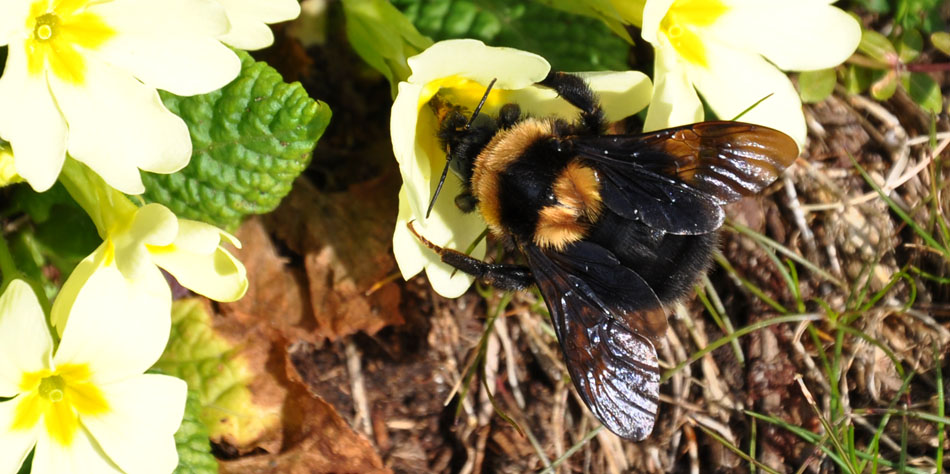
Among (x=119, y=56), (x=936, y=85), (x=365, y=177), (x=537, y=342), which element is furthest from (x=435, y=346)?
(x=936, y=85)

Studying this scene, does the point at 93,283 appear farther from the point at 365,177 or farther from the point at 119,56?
the point at 365,177

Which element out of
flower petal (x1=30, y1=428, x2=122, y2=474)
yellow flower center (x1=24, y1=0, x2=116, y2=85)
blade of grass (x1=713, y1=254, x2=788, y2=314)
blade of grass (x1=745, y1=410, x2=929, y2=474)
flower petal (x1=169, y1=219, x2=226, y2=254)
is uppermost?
yellow flower center (x1=24, y1=0, x2=116, y2=85)

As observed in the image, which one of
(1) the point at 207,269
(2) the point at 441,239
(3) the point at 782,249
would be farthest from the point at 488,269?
(3) the point at 782,249

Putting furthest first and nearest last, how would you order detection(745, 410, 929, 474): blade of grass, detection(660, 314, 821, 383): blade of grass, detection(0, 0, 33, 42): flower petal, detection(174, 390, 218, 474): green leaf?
1. detection(660, 314, 821, 383): blade of grass
2. detection(745, 410, 929, 474): blade of grass
3. detection(174, 390, 218, 474): green leaf
4. detection(0, 0, 33, 42): flower petal

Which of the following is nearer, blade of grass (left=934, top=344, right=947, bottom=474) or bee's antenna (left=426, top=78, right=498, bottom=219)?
bee's antenna (left=426, top=78, right=498, bottom=219)

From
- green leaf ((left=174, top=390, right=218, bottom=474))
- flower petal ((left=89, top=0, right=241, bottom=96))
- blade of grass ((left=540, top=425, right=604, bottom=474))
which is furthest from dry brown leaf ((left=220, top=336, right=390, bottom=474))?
flower petal ((left=89, top=0, right=241, bottom=96))

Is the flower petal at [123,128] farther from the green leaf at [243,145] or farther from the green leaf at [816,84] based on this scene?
the green leaf at [816,84]

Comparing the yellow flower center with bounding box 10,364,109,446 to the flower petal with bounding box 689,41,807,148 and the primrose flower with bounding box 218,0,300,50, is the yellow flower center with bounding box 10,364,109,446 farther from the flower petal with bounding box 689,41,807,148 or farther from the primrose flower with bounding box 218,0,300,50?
the flower petal with bounding box 689,41,807,148
